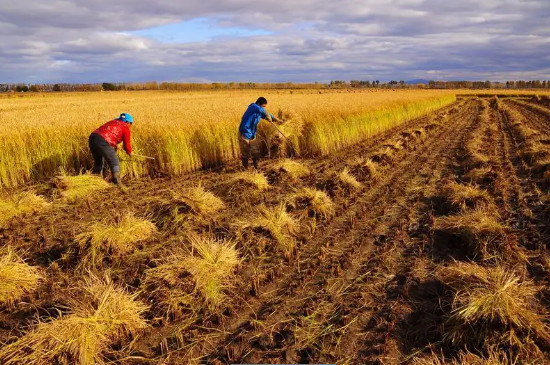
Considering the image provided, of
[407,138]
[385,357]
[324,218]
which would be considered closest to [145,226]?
[324,218]

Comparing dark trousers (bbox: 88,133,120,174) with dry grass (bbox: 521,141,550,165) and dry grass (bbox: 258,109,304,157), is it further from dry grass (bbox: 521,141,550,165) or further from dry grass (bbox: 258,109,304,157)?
dry grass (bbox: 521,141,550,165)

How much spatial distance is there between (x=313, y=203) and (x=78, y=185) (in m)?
4.62

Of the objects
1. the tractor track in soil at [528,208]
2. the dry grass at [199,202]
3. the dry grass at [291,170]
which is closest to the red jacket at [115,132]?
the dry grass at [199,202]

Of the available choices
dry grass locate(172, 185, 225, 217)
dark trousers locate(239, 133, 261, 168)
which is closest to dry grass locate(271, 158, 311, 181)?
dark trousers locate(239, 133, 261, 168)

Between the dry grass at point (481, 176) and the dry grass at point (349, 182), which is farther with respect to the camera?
the dry grass at point (481, 176)

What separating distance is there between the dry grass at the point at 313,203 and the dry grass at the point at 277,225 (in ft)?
1.74

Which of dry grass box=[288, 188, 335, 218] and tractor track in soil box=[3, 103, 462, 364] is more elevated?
dry grass box=[288, 188, 335, 218]

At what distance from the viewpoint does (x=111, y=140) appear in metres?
7.09

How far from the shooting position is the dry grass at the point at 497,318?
106 inches

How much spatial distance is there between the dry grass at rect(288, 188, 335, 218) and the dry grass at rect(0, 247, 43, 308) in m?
3.55

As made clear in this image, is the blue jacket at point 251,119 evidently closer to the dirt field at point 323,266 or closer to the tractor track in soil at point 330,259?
the dirt field at point 323,266

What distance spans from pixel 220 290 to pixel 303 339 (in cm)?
104

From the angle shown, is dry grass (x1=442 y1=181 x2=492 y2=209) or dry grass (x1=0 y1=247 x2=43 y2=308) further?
dry grass (x1=442 y1=181 x2=492 y2=209)

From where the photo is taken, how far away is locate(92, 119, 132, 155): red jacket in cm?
704
